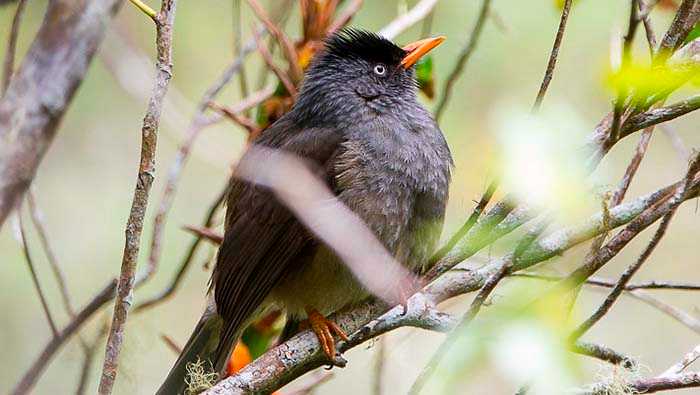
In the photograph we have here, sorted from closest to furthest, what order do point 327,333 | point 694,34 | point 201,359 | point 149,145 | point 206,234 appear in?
point 149,145 → point 694,34 → point 327,333 → point 201,359 → point 206,234

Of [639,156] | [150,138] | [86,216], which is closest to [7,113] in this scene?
[150,138]

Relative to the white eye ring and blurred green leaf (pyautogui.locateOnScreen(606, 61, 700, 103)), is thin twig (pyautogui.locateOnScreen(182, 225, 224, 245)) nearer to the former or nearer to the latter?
the white eye ring

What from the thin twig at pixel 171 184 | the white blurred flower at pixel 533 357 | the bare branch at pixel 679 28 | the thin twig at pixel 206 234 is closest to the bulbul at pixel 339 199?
the thin twig at pixel 206 234

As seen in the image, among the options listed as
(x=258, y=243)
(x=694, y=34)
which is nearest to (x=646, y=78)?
(x=694, y=34)

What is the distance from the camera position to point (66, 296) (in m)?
3.55

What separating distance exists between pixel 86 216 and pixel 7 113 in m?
4.13

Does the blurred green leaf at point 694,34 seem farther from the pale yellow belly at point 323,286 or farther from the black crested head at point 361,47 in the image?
the black crested head at point 361,47

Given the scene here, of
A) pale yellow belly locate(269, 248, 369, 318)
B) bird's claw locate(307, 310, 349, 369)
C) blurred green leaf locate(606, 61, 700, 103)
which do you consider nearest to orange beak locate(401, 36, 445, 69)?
pale yellow belly locate(269, 248, 369, 318)

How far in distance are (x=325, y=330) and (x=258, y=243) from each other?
45cm

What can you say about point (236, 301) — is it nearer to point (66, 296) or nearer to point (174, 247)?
point (66, 296)

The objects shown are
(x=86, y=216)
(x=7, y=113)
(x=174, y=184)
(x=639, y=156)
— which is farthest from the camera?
(x=86, y=216)

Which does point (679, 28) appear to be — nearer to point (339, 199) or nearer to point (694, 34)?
point (694, 34)

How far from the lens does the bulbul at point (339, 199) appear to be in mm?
3666

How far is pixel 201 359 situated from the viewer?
155 inches
